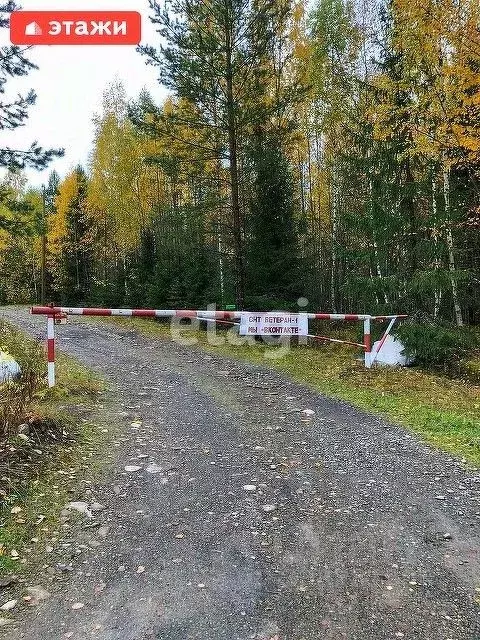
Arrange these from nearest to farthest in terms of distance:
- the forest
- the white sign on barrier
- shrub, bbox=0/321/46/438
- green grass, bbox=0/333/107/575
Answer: green grass, bbox=0/333/107/575 < shrub, bbox=0/321/46/438 < the white sign on barrier < the forest

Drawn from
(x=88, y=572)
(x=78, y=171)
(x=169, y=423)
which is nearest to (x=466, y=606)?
(x=88, y=572)

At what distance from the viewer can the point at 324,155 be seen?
20.8 metres

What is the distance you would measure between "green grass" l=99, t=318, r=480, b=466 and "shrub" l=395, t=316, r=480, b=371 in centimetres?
46

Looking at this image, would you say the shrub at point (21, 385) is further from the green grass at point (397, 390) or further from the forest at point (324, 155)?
the green grass at point (397, 390)

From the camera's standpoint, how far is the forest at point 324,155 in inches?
403

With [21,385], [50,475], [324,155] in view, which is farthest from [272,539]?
[324,155]

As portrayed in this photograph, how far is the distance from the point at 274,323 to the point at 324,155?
13836 mm

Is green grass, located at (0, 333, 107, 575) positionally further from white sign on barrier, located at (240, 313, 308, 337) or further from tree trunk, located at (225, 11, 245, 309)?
tree trunk, located at (225, 11, 245, 309)

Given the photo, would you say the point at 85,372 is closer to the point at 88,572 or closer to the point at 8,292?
the point at 88,572

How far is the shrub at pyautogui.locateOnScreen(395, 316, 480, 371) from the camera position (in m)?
9.75

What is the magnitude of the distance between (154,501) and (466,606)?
221 cm

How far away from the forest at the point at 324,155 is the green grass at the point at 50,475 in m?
5.72

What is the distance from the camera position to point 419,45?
404 inches

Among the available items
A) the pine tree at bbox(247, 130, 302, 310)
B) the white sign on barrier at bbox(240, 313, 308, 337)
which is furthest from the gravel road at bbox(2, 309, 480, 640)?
the pine tree at bbox(247, 130, 302, 310)
